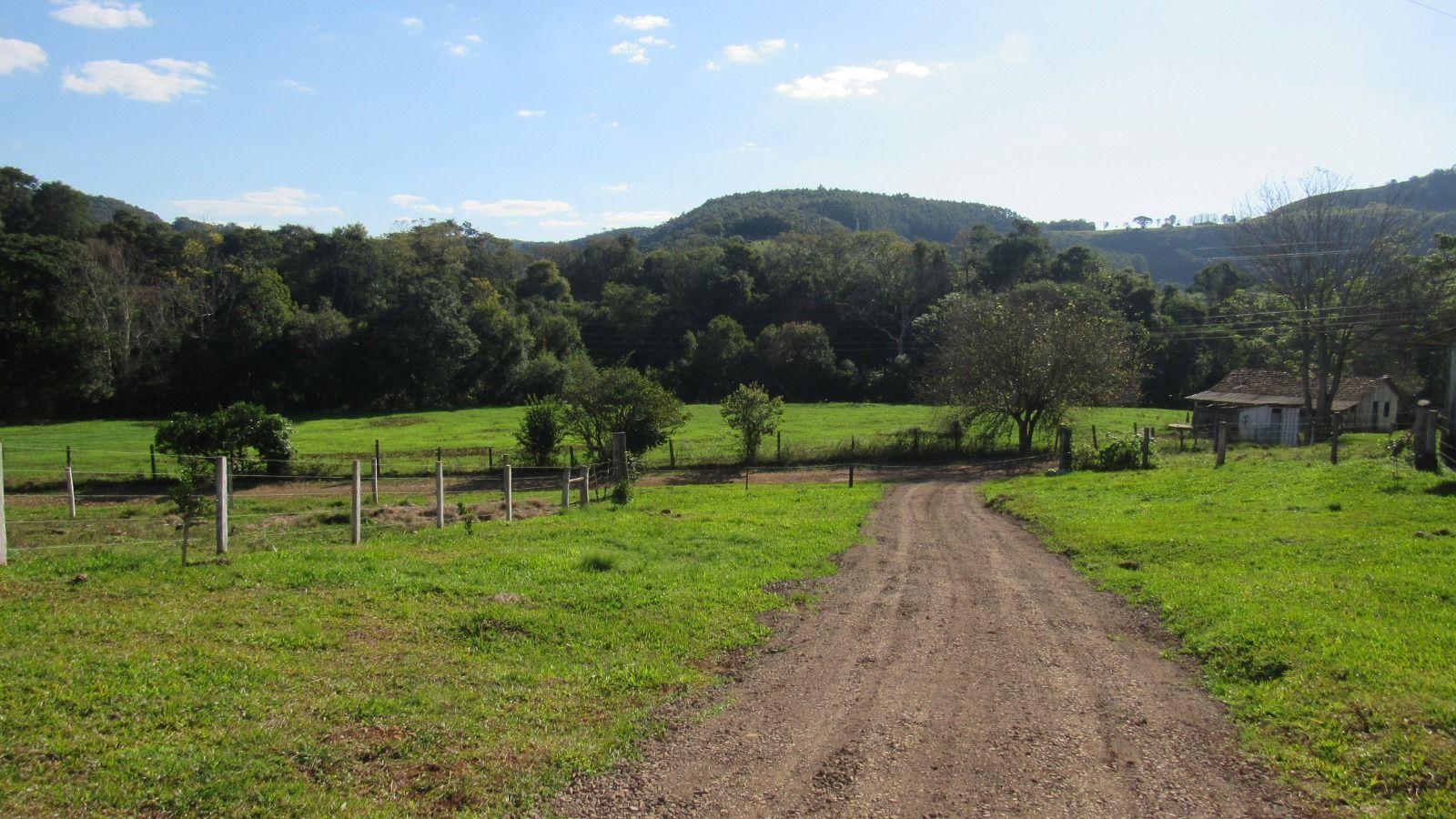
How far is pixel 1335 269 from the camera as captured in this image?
41.4 meters

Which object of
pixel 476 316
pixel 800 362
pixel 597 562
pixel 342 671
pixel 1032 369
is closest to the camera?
pixel 342 671

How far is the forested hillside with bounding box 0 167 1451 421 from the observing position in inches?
2002

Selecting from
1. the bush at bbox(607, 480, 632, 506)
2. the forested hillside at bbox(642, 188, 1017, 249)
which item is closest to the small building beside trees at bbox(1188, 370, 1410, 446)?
the bush at bbox(607, 480, 632, 506)

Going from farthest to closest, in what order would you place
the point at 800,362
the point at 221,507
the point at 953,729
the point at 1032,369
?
the point at 800,362, the point at 1032,369, the point at 221,507, the point at 953,729

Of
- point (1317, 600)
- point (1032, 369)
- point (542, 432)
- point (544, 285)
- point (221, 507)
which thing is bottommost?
point (1317, 600)

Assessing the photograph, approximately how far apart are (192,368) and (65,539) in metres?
49.9

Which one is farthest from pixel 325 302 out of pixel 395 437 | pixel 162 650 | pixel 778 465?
pixel 162 650

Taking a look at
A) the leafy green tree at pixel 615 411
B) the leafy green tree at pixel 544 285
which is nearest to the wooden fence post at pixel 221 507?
the leafy green tree at pixel 615 411

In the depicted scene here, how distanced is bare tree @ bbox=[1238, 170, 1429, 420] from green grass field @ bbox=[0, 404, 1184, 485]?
9095 mm

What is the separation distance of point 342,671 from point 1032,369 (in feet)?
107

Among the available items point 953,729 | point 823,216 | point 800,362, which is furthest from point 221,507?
point 823,216

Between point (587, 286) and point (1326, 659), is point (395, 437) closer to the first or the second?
point (1326, 659)

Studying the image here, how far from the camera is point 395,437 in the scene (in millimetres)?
43062

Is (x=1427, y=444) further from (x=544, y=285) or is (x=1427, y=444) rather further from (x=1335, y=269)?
(x=544, y=285)
